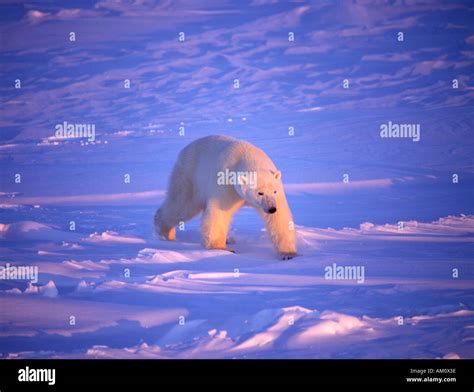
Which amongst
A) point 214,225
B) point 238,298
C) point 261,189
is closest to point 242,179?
point 261,189

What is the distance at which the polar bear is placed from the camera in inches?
261

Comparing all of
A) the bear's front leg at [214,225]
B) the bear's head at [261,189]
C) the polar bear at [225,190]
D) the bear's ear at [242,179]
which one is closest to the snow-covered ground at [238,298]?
the bear's front leg at [214,225]

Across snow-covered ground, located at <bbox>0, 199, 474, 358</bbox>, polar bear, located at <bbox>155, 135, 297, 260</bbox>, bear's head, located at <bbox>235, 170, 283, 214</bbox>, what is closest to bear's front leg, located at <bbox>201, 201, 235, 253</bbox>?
polar bear, located at <bbox>155, 135, 297, 260</bbox>

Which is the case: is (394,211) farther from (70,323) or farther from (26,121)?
(26,121)

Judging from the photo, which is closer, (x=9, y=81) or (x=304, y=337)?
(x=304, y=337)

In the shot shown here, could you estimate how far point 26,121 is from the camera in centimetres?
1219

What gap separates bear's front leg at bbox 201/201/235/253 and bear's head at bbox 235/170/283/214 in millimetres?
353

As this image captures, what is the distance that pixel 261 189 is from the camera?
6516mm

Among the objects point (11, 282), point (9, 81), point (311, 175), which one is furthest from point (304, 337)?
point (9, 81)

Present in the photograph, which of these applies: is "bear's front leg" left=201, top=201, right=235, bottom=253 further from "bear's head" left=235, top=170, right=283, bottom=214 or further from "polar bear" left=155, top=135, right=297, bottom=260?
"bear's head" left=235, top=170, right=283, bottom=214

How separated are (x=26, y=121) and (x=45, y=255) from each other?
6.03 meters

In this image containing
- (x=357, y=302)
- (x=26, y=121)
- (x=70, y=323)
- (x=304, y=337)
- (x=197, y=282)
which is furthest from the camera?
(x=26, y=121)

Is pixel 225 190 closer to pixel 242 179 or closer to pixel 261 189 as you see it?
pixel 242 179

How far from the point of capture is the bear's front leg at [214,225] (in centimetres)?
690
